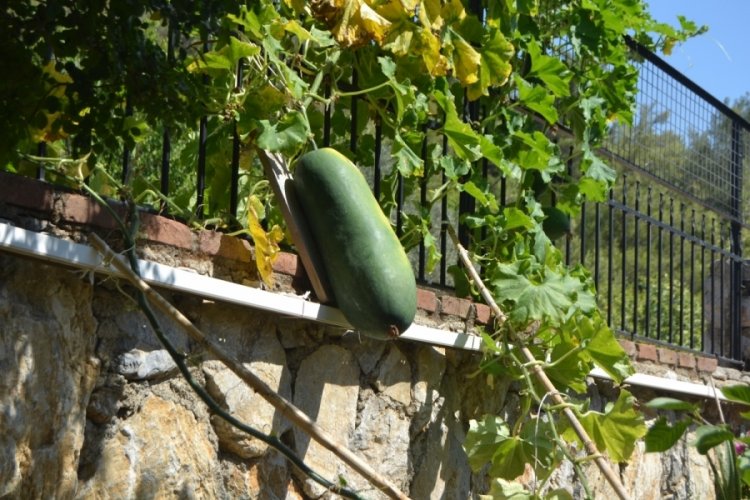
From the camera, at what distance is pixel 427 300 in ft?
13.3

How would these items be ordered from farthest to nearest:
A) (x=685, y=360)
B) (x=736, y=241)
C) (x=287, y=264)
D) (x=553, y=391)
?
1. (x=736, y=241)
2. (x=685, y=360)
3. (x=553, y=391)
4. (x=287, y=264)

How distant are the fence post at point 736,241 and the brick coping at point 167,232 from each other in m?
3.02

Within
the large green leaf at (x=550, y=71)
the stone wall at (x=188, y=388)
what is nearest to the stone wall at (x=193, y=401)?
the stone wall at (x=188, y=388)

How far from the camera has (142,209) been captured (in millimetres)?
3133

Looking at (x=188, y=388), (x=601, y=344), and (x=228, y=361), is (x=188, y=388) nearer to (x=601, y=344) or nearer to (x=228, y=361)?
(x=228, y=361)

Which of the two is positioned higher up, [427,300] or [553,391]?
[427,300]

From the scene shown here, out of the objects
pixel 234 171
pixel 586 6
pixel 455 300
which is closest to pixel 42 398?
pixel 234 171

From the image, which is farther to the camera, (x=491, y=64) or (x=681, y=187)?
(x=681, y=187)

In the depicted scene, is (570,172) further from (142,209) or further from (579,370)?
(142,209)

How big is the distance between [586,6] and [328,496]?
242cm

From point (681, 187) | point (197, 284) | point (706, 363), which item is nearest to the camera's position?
point (197, 284)

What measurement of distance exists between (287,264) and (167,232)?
0.49 meters

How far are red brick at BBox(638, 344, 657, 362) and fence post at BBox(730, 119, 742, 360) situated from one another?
150cm

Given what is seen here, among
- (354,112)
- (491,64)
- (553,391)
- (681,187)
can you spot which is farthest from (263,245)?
(681,187)
